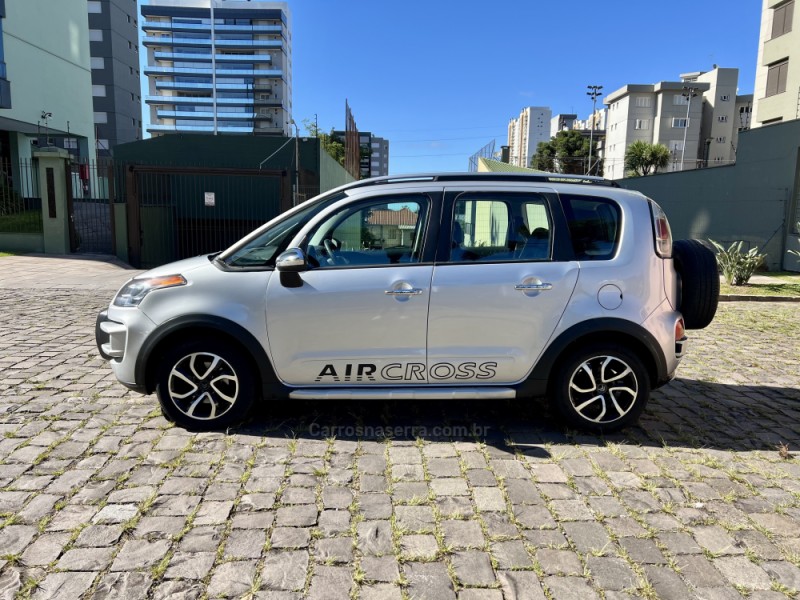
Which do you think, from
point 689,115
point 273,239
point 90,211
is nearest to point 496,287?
point 273,239

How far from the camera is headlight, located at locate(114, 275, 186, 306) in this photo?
4.24 m

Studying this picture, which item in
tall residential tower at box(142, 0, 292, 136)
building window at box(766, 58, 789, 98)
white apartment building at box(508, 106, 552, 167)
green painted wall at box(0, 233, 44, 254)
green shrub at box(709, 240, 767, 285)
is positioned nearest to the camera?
green shrub at box(709, 240, 767, 285)

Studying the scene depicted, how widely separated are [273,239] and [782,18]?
4059 centimetres

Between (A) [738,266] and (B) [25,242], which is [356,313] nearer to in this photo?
(A) [738,266]

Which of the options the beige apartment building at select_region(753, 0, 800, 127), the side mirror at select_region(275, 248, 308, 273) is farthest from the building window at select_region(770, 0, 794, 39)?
the side mirror at select_region(275, 248, 308, 273)

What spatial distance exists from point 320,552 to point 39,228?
17.8m

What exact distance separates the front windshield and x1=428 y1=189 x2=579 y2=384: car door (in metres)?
0.95

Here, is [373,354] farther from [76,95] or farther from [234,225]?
[76,95]

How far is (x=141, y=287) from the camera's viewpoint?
431 cm

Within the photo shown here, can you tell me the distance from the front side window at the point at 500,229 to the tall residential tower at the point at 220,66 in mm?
104751

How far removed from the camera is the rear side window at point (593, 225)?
167 inches

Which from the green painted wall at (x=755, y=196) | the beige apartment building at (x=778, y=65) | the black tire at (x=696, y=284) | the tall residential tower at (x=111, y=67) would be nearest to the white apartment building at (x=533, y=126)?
the tall residential tower at (x=111, y=67)

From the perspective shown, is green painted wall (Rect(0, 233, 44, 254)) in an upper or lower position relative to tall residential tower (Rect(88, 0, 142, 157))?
lower

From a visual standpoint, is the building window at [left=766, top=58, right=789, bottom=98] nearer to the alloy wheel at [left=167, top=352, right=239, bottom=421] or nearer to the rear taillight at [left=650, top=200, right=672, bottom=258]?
the rear taillight at [left=650, top=200, right=672, bottom=258]
